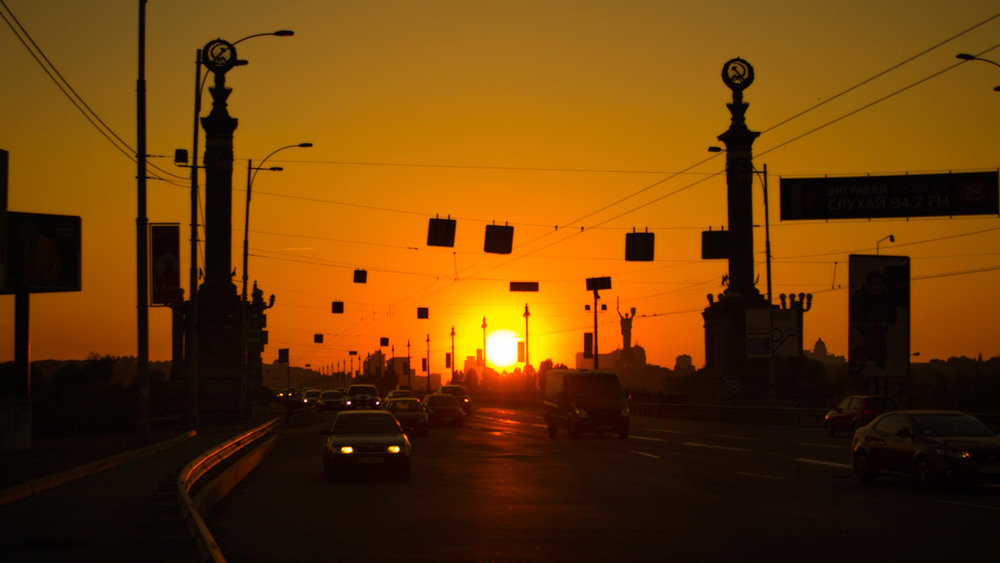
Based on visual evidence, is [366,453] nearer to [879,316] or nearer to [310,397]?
[879,316]

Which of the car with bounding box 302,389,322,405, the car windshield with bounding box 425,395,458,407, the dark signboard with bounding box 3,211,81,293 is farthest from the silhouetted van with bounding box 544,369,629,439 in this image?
the car with bounding box 302,389,322,405

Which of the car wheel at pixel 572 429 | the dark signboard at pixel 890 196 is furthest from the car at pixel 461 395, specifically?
the dark signboard at pixel 890 196

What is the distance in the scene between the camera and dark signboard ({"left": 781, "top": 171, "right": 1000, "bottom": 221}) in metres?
37.5

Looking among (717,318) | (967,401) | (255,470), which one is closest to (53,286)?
(255,470)

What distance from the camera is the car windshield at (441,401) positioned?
48906 mm

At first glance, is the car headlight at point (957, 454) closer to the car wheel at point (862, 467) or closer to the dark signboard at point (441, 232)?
the car wheel at point (862, 467)

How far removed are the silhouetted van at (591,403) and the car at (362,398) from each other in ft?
81.0

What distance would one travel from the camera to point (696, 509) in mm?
15859

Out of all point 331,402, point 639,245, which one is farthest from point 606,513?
point 331,402

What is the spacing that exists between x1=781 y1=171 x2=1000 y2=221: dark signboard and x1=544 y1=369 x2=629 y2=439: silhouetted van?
9290 mm

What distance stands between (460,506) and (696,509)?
3.74 m

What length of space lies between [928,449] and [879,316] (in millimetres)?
29980

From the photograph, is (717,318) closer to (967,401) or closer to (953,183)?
(967,401)

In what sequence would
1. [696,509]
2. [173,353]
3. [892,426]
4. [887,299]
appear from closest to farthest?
[696,509] < [892,426] < [887,299] < [173,353]
